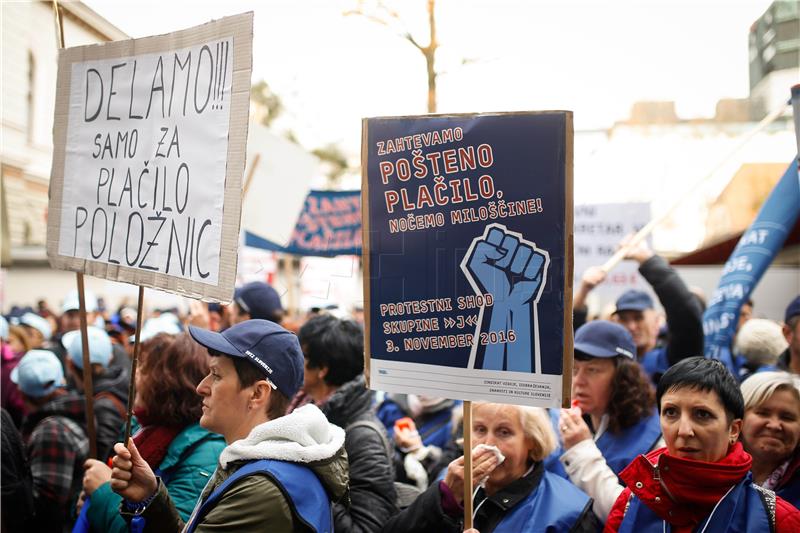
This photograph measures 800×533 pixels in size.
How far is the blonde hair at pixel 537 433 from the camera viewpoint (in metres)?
2.99

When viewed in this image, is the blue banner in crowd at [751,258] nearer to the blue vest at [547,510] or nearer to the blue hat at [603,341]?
the blue hat at [603,341]

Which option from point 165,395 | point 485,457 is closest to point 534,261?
point 485,457

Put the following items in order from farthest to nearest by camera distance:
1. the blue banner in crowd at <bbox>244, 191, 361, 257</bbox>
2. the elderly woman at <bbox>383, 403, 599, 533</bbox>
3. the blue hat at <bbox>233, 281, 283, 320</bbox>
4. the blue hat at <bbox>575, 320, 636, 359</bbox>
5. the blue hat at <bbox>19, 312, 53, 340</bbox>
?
the blue banner in crowd at <bbox>244, 191, 361, 257</bbox> < the blue hat at <bbox>19, 312, 53, 340</bbox> < the blue hat at <bbox>233, 281, 283, 320</bbox> < the blue hat at <bbox>575, 320, 636, 359</bbox> < the elderly woman at <bbox>383, 403, 599, 533</bbox>

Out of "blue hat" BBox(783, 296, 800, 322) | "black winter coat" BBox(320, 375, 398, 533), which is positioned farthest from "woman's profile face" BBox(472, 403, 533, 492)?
"blue hat" BBox(783, 296, 800, 322)

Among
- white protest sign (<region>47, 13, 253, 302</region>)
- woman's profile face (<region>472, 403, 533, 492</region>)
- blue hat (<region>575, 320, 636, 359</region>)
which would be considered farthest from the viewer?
blue hat (<region>575, 320, 636, 359</region>)

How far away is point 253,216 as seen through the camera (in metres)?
7.24

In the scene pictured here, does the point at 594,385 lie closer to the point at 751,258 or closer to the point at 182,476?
the point at 751,258

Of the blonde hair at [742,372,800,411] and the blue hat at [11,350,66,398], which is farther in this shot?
the blue hat at [11,350,66,398]

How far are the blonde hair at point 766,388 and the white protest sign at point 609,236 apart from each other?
4942mm

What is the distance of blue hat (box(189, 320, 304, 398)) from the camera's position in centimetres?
259

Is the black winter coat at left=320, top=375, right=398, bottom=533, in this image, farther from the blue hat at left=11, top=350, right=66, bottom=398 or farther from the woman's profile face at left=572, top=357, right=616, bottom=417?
the blue hat at left=11, top=350, right=66, bottom=398

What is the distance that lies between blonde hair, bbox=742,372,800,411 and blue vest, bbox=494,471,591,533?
2.41ft

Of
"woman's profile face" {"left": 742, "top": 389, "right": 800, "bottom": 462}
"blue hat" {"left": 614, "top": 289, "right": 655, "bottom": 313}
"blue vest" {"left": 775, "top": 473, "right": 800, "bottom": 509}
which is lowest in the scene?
"blue vest" {"left": 775, "top": 473, "right": 800, "bottom": 509}

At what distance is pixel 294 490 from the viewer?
2.27m
